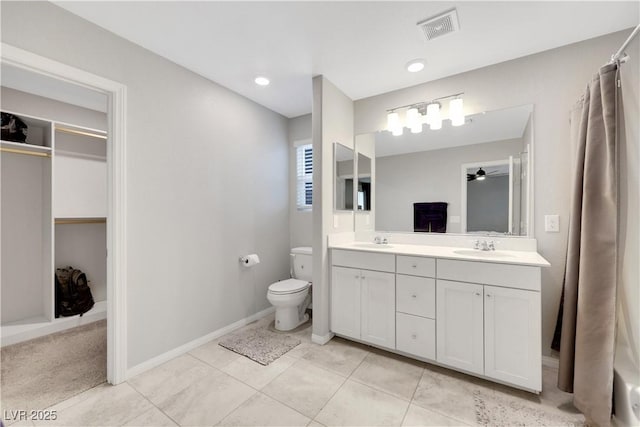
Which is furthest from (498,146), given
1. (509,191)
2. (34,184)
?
(34,184)

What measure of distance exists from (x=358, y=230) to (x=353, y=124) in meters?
1.15

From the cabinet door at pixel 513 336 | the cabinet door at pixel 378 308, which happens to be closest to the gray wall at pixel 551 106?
the cabinet door at pixel 513 336

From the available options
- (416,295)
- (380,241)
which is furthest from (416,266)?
(380,241)

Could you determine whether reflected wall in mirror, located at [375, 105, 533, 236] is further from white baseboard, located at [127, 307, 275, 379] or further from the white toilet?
white baseboard, located at [127, 307, 275, 379]

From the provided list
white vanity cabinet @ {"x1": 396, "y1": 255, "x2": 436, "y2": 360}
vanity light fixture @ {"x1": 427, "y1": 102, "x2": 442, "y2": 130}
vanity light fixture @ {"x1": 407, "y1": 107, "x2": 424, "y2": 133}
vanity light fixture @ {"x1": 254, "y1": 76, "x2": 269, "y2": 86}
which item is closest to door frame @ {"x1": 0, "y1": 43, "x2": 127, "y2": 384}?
vanity light fixture @ {"x1": 254, "y1": 76, "x2": 269, "y2": 86}

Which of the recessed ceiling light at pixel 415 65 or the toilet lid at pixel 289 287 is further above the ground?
the recessed ceiling light at pixel 415 65

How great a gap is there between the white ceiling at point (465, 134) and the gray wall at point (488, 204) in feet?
1.18

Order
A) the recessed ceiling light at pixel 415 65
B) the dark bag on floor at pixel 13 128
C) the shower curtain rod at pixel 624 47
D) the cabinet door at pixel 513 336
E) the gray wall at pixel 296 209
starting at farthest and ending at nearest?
the gray wall at pixel 296 209
the dark bag on floor at pixel 13 128
the recessed ceiling light at pixel 415 65
the cabinet door at pixel 513 336
the shower curtain rod at pixel 624 47

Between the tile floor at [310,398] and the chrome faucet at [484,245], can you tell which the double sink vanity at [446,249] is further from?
the tile floor at [310,398]

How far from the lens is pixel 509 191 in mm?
2215

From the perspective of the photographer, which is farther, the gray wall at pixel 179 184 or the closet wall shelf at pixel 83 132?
the closet wall shelf at pixel 83 132

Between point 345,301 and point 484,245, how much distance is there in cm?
125

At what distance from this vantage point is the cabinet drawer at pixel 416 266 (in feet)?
6.56

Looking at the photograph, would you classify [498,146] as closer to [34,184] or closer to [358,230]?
[358,230]
